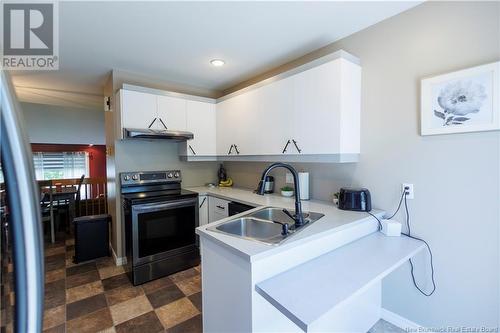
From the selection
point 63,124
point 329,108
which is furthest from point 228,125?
point 63,124

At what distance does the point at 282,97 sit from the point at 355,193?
1.07 m

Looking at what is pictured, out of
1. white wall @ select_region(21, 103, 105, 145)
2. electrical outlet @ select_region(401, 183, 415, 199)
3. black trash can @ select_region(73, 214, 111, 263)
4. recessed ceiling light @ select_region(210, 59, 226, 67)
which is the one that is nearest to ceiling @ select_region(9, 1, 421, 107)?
recessed ceiling light @ select_region(210, 59, 226, 67)

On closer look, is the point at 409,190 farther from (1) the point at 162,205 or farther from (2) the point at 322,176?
(1) the point at 162,205

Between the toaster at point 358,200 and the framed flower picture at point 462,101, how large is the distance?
0.58 m

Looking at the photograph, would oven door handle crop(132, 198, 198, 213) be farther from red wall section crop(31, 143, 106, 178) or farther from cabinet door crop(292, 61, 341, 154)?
red wall section crop(31, 143, 106, 178)

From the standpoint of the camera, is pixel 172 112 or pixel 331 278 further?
pixel 172 112

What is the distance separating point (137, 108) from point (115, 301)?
188cm

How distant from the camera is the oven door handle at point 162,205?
2377 millimetres

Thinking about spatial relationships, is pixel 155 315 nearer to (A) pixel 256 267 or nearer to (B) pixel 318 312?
(A) pixel 256 267

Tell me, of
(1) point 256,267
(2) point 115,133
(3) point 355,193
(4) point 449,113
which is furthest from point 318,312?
(2) point 115,133

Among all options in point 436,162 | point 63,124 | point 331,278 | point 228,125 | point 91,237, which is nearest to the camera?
point 331,278

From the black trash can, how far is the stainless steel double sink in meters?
2.10

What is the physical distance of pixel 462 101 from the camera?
1483mm

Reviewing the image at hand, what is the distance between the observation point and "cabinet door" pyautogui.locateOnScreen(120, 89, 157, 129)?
258 cm
